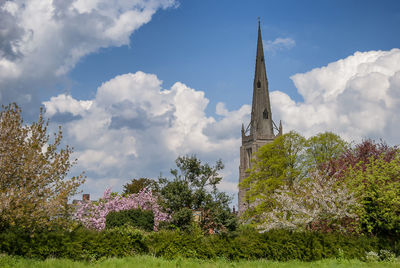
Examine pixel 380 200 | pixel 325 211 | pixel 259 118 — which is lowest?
pixel 325 211

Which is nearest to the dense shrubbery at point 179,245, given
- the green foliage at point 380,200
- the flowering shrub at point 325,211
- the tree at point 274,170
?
the green foliage at point 380,200

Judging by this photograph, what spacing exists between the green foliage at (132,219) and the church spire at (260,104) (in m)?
61.8

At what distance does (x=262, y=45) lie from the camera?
97.1 meters

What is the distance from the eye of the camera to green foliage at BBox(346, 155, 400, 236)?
2528 centimetres

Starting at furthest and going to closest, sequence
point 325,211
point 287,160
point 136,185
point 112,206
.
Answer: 1. point 136,185
2. point 287,160
3. point 112,206
4. point 325,211

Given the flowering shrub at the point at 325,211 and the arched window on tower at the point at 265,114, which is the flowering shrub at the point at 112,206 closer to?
the flowering shrub at the point at 325,211

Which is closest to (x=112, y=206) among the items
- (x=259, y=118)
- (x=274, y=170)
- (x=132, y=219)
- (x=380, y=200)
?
(x=132, y=219)

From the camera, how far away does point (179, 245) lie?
2102cm

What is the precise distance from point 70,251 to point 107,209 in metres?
19.5

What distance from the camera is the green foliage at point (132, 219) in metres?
33.5

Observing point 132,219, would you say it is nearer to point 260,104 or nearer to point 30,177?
point 30,177

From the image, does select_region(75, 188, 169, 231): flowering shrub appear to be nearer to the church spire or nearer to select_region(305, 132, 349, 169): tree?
select_region(305, 132, 349, 169): tree

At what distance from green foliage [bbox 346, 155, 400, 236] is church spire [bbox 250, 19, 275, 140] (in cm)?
6586

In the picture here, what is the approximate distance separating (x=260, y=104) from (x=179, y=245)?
254ft
